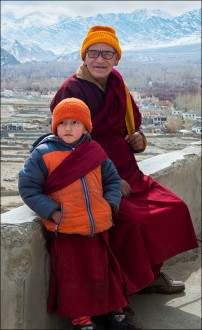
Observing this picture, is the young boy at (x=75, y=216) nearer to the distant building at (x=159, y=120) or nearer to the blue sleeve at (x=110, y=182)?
the blue sleeve at (x=110, y=182)

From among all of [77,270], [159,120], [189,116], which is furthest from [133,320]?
[159,120]

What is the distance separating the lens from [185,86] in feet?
178

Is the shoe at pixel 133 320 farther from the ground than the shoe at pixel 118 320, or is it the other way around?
the shoe at pixel 118 320

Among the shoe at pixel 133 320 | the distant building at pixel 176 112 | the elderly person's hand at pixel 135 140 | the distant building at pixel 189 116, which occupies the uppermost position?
the distant building at pixel 176 112

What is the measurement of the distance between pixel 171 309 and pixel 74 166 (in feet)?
2.97

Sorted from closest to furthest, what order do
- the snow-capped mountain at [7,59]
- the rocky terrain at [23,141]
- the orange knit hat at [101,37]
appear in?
the orange knit hat at [101,37] → the rocky terrain at [23,141] → the snow-capped mountain at [7,59]

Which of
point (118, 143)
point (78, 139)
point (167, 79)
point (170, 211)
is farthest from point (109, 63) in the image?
point (167, 79)

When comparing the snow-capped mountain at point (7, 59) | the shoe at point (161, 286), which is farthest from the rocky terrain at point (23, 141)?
the snow-capped mountain at point (7, 59)

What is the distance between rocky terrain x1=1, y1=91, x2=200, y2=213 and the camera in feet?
87.6

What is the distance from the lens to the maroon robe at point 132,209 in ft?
6.02

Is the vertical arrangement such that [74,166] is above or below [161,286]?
above

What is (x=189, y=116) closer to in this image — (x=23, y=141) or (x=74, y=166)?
(x=23, y=141)

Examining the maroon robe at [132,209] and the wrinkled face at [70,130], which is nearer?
the wrinkled face at [70,130]

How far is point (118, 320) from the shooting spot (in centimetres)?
170
